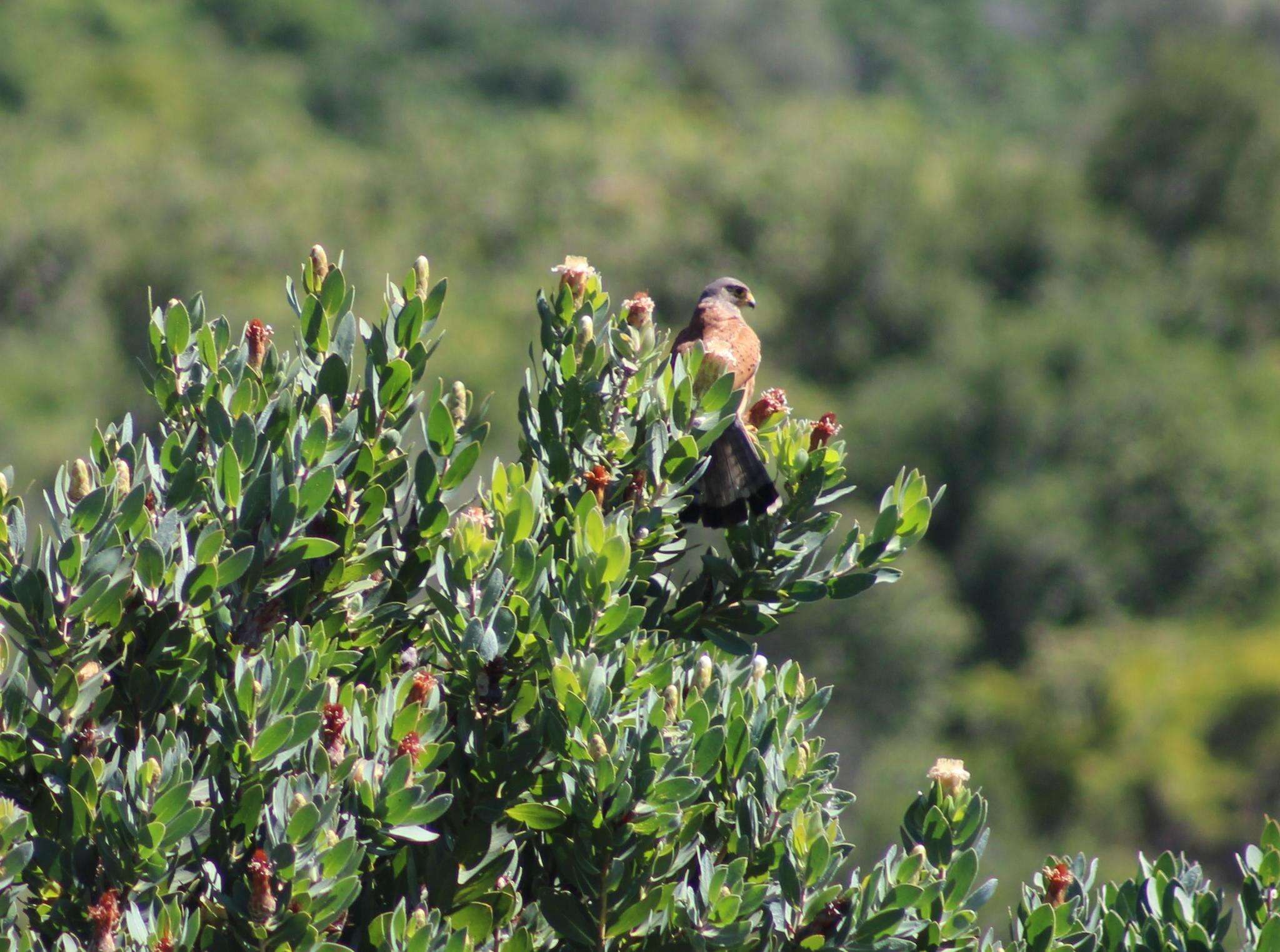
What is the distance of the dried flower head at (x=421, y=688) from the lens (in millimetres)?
2928

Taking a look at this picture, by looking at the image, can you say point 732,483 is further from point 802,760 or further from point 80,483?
point 80,483

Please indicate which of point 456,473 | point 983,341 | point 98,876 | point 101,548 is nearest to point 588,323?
point 456,473

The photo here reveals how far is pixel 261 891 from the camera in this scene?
8.63ft

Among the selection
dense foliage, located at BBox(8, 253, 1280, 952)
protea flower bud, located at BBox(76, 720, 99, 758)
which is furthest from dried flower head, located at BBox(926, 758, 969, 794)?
protea flower bud, located at BBox(76, 720, 99, 758)

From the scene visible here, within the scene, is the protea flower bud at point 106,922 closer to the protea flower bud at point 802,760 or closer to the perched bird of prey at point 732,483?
the protea flower bud at point 802,760

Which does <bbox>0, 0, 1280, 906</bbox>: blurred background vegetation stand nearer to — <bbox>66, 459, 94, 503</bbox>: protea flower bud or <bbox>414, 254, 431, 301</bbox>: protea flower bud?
<bbox>414, 254, 431, 301</bbox>: protea flower bud

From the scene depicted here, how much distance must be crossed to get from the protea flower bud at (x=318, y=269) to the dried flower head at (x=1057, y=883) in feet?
6.32

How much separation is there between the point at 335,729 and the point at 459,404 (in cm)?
84

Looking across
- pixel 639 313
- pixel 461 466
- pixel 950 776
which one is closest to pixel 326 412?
pixel 461 466

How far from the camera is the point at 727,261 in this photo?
1914 inches

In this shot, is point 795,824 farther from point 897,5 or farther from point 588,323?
point 897,5

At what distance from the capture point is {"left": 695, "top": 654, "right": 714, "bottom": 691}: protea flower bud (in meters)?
3.37

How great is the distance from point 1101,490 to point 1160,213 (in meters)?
18.3

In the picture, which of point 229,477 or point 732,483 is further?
point 732,483
